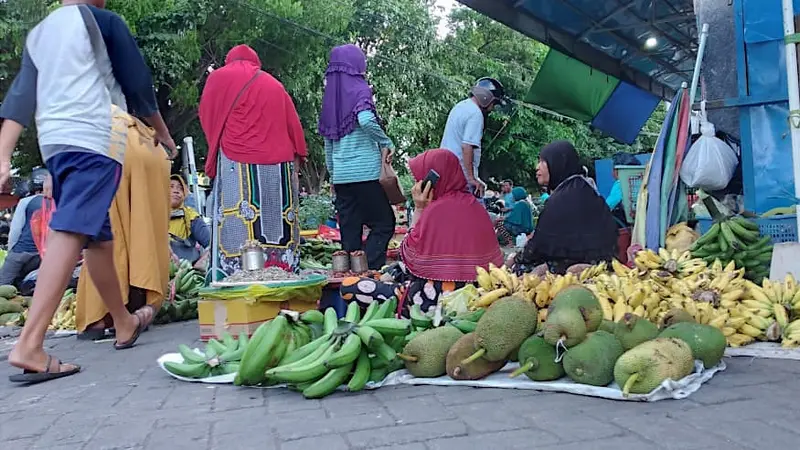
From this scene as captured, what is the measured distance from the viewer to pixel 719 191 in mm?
5656

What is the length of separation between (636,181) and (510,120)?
55.5ft

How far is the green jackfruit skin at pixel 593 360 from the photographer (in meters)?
2.64

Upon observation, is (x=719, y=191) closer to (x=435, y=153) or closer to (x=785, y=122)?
(x=785, y=122)

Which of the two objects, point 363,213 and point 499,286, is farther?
point 363,213

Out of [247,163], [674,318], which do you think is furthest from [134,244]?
[674,318]

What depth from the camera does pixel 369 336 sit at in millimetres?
2838

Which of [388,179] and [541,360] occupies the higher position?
[388,179]

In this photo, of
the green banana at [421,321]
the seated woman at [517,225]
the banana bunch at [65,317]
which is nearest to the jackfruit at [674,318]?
the green banana at [421,321]

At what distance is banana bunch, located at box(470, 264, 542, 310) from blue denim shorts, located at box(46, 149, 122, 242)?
1948 mm

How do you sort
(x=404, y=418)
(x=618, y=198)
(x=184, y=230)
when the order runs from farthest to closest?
(x=618, y=198) < (x=184, y=230) < (x=404, y=418)

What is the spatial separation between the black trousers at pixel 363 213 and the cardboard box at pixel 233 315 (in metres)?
1.77

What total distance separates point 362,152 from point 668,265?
2628mm

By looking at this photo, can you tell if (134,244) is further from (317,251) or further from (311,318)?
(317,251)

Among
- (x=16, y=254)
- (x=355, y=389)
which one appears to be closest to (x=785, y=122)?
(x=355, y=389)
